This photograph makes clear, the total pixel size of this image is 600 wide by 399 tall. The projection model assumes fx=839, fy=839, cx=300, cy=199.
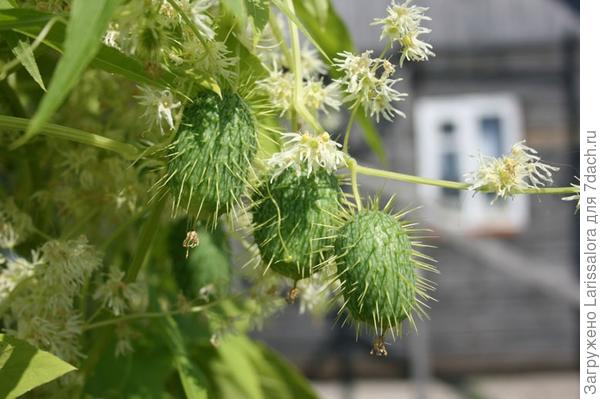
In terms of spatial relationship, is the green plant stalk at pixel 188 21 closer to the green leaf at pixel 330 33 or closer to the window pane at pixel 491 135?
the green leaf at pixel 330 33

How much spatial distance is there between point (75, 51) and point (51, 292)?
344 millimetres

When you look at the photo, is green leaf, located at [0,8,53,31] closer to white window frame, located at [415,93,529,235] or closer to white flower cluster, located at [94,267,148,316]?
white flower cluster, located at [94,267,148,316]

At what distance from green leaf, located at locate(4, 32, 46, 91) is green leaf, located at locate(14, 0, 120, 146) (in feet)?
0.41

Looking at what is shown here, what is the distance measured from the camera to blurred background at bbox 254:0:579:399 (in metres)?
5.28

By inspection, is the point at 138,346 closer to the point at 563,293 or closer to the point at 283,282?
the point at 283,282

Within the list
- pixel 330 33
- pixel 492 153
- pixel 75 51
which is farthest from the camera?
pixel 492 153

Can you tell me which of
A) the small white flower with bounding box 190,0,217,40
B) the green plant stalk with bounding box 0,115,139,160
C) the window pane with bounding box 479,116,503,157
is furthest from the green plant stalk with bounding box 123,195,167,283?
the window pane with bounding box 479,116,503,157

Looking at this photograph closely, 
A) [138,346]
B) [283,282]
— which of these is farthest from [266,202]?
[138,346]

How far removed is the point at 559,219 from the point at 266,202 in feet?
17.0

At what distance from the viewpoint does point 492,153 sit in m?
5.28

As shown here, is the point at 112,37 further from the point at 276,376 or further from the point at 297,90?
the point at 276,376

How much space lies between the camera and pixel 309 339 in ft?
17.6

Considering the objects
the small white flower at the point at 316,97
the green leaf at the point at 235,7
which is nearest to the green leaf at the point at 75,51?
the green leaf at the point at 235,7

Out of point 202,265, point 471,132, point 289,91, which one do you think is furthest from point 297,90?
point 471,132
